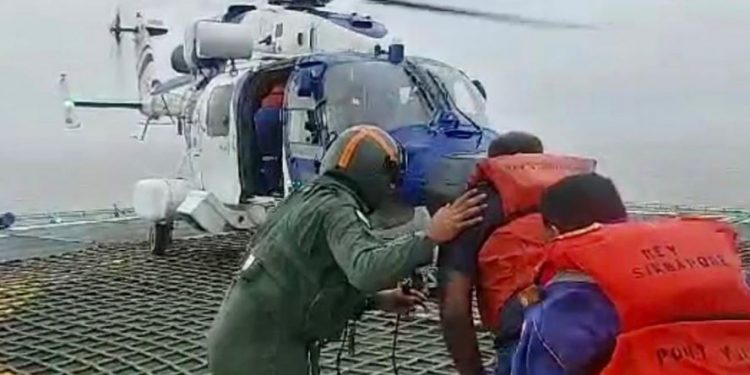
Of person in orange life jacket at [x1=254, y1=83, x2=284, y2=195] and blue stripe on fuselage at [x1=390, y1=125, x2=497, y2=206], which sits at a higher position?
blue stripe on fuselage at [x1=390, y1=125, x2=497, y2=206]

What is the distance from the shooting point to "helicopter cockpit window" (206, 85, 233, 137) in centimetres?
734

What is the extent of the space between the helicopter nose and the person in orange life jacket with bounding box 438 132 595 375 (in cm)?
252

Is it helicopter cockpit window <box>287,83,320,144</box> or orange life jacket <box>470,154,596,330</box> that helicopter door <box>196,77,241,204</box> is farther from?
orange life jacket <box>470,154,596,330</box>

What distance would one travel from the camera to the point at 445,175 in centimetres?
524

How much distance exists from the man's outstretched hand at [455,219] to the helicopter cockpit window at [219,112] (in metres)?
5.26

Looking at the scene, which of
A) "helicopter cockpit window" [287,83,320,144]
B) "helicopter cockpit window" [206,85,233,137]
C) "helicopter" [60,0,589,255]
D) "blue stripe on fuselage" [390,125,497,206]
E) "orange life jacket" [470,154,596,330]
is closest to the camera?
"orange life jacket" [470,154,596,330]

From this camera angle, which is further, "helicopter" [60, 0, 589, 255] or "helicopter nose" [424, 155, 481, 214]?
"helicopter" [60, 0, 589, 255]

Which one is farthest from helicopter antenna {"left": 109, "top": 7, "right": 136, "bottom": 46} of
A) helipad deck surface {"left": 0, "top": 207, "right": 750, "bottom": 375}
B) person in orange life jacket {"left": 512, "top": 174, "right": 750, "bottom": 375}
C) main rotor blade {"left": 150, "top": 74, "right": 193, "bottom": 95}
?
person in orange life jacket {"left": 512, "top": 174, "right": 750, "bottom": 375}

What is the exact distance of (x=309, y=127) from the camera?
642cm

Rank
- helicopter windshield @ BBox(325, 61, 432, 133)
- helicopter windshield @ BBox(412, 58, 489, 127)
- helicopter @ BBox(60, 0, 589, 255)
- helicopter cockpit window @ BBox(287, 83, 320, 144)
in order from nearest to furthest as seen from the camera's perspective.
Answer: helicopter @ BBox(60, 0, 589, 255) < helicopter windshield @ BBox(325, 61, 432, 133) < helicopter windshield @ BBox(412, 58, 489, 127) < helicopter cockpit window @ BBox(287, 83, 320, 144)

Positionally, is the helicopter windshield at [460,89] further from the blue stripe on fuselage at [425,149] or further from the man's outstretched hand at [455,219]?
the man's outstretched hand at [455,219]

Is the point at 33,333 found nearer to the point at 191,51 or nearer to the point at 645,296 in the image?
the point at 191,51

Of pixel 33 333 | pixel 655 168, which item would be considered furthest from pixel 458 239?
pixel 655 168

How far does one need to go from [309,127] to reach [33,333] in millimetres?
2105
